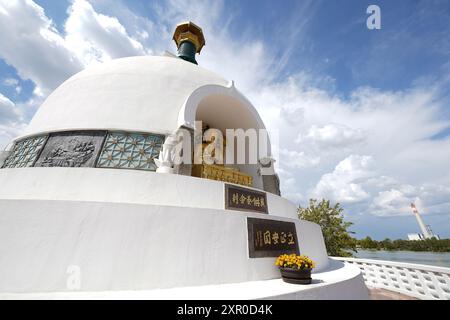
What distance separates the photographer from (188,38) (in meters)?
12.9

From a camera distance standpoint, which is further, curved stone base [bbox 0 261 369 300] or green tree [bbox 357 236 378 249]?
green tree [bbox 357 236 378 249]

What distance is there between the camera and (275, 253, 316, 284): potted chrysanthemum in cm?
366

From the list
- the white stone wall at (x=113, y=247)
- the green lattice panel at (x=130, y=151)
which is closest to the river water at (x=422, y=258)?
the white stone wall at (x=113, y=247)

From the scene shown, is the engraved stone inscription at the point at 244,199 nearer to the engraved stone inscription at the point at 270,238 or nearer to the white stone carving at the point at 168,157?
the engraved stone inscription at the point at 270,238

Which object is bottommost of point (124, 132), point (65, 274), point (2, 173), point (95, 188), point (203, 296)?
point (203, 296)

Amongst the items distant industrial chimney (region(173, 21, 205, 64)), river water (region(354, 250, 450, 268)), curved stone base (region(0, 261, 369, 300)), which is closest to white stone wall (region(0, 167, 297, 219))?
curved stone base (region(0, 261, 369, 300))

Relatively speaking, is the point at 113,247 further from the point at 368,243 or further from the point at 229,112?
the point at 368,243

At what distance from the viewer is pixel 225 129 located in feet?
35.0

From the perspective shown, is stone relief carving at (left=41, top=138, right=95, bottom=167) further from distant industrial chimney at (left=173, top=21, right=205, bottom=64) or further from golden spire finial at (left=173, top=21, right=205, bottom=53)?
golden spire finial at (left=173, top=21, right=205, bottom=53)

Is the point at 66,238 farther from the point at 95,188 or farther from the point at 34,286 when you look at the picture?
the point at 95,188

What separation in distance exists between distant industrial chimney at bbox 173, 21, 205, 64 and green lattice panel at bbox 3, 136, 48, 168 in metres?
9.11
